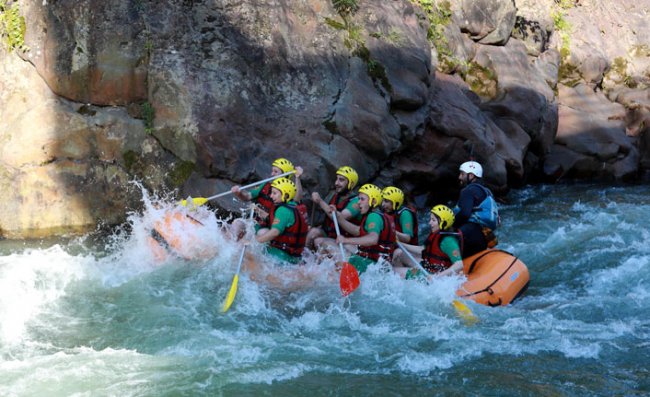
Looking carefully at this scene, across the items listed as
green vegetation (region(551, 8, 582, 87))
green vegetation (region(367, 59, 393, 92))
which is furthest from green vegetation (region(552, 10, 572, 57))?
green vegetation (region(367, 59, 393, 92))

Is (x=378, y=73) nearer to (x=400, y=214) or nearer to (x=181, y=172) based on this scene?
(x=400, y=214)

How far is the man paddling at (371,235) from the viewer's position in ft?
25.8

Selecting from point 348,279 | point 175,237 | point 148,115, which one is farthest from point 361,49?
point 348,279

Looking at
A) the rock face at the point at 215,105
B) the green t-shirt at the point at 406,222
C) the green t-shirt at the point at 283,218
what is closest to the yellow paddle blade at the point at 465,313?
the green t-shirt at the point at 406,222

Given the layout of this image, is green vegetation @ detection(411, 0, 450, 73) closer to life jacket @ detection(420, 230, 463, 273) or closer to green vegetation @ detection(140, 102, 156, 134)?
green vegetation @ detection(140, 102, 156, 134)

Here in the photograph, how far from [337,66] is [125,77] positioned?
9.95 ft

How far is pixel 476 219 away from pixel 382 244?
1.23m

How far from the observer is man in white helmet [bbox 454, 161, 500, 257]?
8.30 metres

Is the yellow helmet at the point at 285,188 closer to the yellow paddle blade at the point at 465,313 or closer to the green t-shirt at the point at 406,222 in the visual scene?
the green t-shirt at the point at 406,222

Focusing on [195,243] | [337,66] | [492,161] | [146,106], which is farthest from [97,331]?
[492,161]

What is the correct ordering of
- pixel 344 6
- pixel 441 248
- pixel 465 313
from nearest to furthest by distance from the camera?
pixel 465 313, pixel 441 248, pixel 344 6

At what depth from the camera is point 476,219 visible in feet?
27.8

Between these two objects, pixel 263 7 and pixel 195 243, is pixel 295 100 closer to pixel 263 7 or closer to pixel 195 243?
pixel 263 7

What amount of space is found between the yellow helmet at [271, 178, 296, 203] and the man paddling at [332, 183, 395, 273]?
0.71 metres
